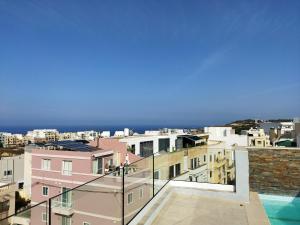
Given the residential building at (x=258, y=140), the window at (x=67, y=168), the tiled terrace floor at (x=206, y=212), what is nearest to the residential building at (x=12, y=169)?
the window at (x=67, y=168)

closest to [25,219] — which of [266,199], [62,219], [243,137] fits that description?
[62,219]

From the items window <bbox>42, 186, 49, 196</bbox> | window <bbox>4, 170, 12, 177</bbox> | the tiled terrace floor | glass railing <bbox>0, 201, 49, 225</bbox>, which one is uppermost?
glass railing <bbox>0, 201, 49, 225</bbox>

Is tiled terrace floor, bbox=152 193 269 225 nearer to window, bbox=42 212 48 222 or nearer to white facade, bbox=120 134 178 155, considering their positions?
window, bbox=42 212 48 222

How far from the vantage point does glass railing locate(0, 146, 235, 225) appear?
11.2 feet

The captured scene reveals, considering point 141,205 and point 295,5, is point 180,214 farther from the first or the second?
point 295,5

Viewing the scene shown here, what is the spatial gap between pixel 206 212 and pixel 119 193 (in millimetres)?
2251

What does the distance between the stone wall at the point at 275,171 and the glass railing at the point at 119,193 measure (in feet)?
2.62

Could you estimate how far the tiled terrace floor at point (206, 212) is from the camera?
569 centimetres

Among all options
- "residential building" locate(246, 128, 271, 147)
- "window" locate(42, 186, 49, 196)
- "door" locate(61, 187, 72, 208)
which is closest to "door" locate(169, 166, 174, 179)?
"door" locate(61, 187, 72, 208)

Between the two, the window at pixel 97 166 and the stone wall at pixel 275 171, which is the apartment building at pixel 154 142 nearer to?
the window at pixel 97 166

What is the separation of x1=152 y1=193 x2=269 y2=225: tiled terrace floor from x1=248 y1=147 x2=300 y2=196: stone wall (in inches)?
35.0

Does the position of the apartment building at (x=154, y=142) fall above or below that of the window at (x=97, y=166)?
above

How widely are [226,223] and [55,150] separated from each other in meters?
20.5

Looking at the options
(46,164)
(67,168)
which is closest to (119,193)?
(67,168)
